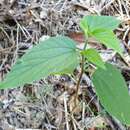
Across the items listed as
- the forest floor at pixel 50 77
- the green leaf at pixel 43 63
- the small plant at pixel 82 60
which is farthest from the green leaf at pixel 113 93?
the forest floor at pixel 50 77

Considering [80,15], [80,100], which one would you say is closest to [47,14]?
[80,15]

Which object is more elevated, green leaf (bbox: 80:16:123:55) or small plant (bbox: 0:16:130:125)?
green leaf (bbox: 80:16:123:55)

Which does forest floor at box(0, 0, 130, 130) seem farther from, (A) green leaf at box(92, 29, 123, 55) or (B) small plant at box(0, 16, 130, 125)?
(A) green leaf at box(92, 29, 123, 55)

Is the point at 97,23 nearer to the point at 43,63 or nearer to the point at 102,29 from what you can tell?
the point at 102,29

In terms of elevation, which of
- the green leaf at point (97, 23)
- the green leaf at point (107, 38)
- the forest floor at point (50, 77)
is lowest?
the forest floor at point (50, 77)

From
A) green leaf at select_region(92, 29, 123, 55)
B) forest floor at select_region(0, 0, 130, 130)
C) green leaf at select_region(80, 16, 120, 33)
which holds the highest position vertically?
green leaf at select_region(80, 16, 120, 33)

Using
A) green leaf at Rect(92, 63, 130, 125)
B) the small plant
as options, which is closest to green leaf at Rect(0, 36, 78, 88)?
the small plant

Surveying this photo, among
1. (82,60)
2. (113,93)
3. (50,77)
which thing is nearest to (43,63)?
(82,60)

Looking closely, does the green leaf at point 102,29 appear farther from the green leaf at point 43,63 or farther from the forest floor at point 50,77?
the forest floor at point 50,77
